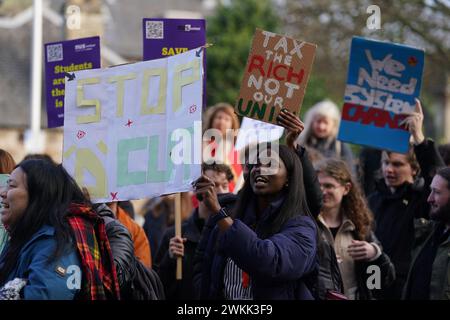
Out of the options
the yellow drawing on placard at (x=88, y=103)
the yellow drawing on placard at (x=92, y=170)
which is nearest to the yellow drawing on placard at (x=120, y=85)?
the yellow drawing on placard at (x=88, y=103)

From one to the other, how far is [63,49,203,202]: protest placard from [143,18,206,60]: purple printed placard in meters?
0.87

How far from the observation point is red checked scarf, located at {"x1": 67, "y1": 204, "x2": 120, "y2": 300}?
A: 4.99m

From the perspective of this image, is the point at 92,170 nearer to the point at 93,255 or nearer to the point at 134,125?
the point at 134,125

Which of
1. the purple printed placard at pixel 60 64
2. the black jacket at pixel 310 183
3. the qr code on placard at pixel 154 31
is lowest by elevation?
the black jacket at pixel 310 183

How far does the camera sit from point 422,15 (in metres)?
22.7

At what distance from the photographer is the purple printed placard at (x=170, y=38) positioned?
7.14 meters

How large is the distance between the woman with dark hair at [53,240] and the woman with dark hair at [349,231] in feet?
6.75

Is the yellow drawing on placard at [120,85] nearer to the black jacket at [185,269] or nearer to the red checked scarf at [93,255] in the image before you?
the red checked scarf at [93,255]

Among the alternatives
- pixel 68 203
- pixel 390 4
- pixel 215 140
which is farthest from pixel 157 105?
pixel 390 4

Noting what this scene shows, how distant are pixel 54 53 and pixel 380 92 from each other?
2.47 m

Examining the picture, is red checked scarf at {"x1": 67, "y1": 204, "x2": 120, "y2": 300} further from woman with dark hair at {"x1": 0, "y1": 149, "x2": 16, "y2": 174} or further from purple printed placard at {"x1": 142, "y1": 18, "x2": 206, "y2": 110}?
purple printed placard at {"x1": 142, "y1": 18, "x2": 206, "y2": 110}

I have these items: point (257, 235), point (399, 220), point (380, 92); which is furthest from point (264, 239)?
point (399, 220)
